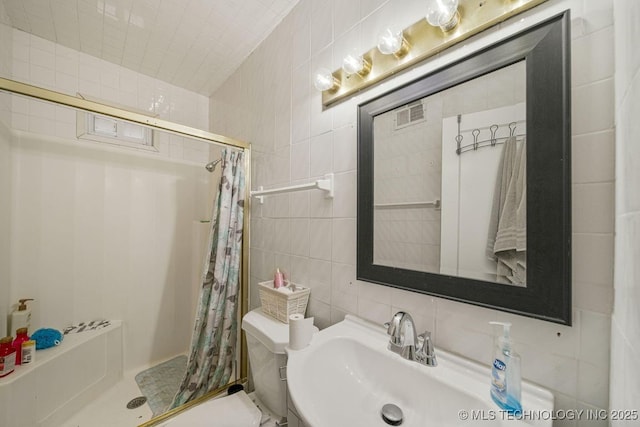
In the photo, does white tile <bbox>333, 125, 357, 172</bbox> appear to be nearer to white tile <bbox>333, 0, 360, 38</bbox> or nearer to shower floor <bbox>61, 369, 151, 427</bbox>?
white tile <bbox>333, 0, 360, 38</bbox>

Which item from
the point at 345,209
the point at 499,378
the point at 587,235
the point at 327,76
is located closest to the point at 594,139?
A: the point at 587,235

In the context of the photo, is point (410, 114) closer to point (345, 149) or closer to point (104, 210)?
point (345, 149)

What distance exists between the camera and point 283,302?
1090mm

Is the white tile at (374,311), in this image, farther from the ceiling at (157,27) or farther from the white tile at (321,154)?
the ceiling at (157,27)

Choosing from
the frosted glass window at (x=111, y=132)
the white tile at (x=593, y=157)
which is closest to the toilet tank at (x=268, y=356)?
the white tile at (x=593, y=157)

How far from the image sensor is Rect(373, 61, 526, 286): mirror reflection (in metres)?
0.60

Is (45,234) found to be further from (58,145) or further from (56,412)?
(56,412)

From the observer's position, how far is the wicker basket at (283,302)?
1076 mm

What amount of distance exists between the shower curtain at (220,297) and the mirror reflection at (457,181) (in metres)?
0.96

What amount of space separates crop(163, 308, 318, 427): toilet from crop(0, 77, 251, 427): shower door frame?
0.44 metres

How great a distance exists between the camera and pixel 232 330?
1505 mm

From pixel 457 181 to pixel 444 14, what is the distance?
18.5 inches

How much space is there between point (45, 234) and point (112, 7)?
143 cm

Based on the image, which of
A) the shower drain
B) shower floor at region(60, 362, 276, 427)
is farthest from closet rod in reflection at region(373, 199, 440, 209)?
the shower drain
